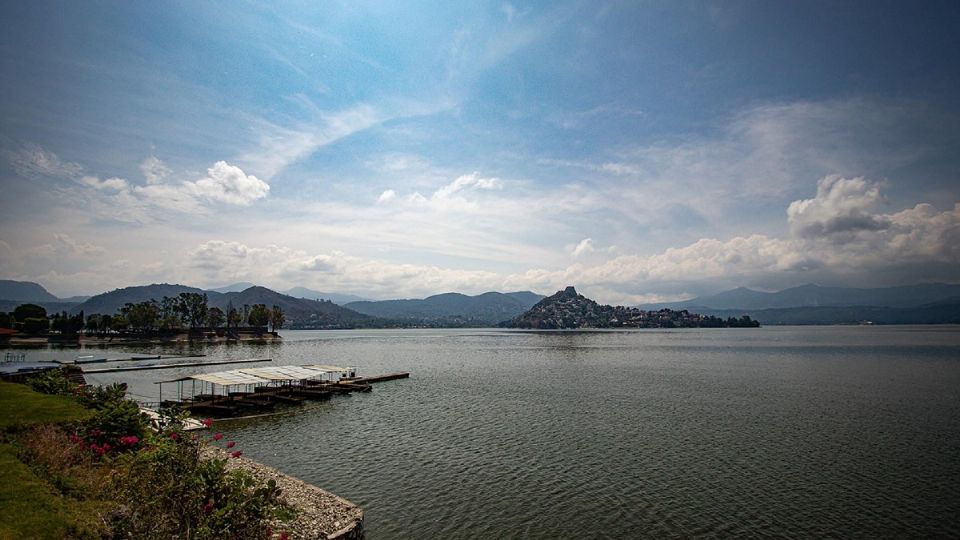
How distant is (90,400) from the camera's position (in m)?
32.2

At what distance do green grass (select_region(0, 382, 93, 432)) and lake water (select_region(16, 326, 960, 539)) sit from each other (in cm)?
1053

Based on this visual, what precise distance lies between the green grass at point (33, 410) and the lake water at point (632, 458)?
1053 centimetres

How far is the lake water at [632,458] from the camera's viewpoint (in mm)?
22703

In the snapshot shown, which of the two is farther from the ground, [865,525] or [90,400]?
[90,400]

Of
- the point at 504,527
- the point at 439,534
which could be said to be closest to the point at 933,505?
the point at 504,527

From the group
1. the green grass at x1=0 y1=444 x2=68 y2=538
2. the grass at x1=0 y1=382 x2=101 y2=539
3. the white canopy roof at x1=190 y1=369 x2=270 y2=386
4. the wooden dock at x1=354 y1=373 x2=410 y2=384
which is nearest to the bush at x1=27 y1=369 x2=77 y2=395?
the white canopy roof at x1=190 y1=369 x2=270 y2=386

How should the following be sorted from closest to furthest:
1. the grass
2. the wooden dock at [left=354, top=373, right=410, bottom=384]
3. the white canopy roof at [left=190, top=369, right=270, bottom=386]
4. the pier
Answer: the grass, the pier, the white canopy roof at [left=190, top=369, right=270, bottom=386], the wooden dock at [left=354, top=373, right=410, bottom=384]

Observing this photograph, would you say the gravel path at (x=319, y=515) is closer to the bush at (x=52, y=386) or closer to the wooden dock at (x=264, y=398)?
the wooden dock at (x=264, y=398)

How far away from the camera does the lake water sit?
74.5 ft

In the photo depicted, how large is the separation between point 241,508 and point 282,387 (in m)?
50.7

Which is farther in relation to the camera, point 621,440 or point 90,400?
point 621,440

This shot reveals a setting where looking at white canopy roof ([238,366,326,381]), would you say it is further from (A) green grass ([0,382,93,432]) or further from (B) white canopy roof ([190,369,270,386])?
(A) green grass ([0,382,93,432])

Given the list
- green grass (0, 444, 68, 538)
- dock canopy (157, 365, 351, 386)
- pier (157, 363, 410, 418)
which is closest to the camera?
green grass (0, 444, 68, 538)

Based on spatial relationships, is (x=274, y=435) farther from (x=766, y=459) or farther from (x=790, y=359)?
(x=790, y=359)
